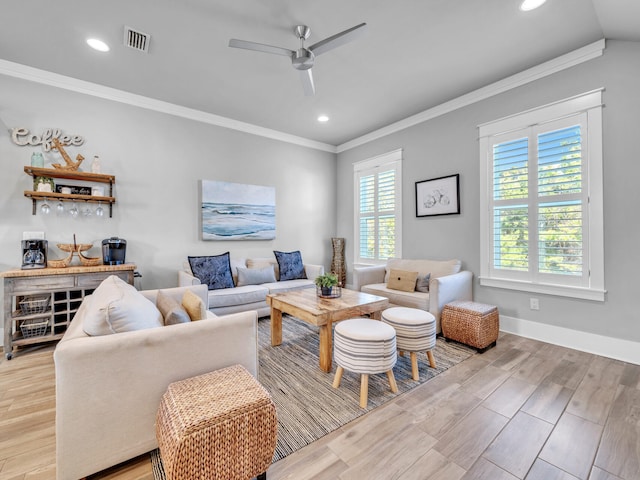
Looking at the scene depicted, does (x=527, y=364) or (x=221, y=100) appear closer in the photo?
(x=527, y=364)

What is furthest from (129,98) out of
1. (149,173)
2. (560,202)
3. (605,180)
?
(605,180)

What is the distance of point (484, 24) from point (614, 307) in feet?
9.33

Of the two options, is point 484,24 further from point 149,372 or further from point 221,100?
point 149,372

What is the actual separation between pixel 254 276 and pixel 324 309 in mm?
1926

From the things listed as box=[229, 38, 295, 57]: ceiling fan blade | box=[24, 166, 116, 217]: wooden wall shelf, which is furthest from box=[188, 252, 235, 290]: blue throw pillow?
box=[229, 38, 295, 57]: ceiling fan blade

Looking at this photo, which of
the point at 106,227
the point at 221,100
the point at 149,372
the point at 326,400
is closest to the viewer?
the point at 149,372

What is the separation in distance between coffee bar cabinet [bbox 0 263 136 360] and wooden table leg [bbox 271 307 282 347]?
183 cm

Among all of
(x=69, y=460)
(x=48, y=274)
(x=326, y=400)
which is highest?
(x=48, y=274)

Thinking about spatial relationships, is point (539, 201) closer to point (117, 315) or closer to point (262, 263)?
point (262, 263)

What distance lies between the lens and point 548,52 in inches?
108

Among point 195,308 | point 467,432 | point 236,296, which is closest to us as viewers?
point 467,432

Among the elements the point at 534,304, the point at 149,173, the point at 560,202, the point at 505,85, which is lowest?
the point at 534,304

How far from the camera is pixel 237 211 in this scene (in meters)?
4.39

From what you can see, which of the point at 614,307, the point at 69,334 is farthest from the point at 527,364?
the point at 69,334
